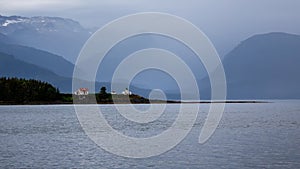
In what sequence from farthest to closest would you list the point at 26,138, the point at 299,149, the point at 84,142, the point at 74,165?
the point at 26,138
the point at 84,142
the point at 299,149
the point at 74,165

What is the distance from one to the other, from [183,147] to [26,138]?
30.2 metres

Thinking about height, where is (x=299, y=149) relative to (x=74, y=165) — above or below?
above

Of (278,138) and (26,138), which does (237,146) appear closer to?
(278,138)

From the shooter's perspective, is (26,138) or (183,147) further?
(26,138)

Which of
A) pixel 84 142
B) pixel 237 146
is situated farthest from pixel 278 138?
pixel 84 142

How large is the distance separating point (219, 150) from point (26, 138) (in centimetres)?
3607

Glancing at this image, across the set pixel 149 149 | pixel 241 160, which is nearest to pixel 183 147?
pixel 149 149

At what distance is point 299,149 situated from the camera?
62.0 m

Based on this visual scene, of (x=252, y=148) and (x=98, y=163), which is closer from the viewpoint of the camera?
(x=98, y=163)

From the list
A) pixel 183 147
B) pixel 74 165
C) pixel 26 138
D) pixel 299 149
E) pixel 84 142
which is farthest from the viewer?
pixel 26 138

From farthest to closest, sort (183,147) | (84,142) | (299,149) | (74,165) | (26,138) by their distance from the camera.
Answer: (26,138)
(84,142)
(183,147)
(299,149)
(74,165)

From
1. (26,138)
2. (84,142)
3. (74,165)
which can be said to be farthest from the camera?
(26,138)

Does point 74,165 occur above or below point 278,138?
below

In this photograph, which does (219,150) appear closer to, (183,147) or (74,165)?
(183,147)
